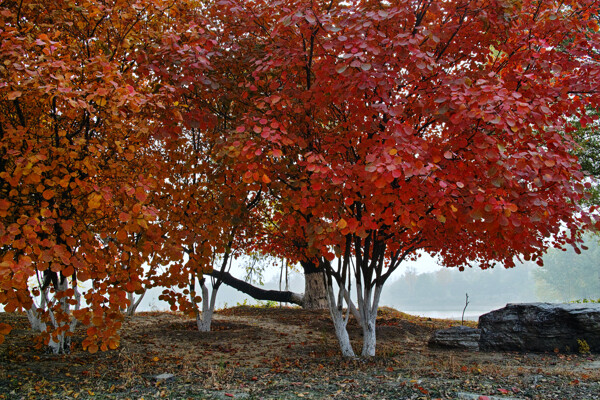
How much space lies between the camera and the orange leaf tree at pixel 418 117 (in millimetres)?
3658

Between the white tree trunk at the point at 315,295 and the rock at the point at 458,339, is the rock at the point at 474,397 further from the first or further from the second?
the white tree trunk at the point at 315,295

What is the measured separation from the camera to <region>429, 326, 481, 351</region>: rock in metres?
7.73

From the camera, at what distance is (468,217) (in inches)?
153

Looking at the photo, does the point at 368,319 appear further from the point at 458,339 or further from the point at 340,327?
the point at 458,339

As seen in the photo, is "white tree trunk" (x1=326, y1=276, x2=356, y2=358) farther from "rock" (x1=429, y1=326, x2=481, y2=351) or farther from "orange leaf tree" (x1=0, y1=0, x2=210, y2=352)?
"rock" (x1=429, y1=326, x2=481, y2=351)

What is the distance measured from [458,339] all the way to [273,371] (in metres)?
4.33

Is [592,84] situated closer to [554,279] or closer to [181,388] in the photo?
[181,388]

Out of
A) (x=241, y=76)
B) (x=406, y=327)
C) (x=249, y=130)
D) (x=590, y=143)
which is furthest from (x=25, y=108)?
(x=590, y=143)

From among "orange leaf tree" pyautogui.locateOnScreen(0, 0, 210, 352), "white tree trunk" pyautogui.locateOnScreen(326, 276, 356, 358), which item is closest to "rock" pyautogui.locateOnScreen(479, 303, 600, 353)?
"white tree trunk" pyautogui.locateOnScreen(326, 276, 356, 358)

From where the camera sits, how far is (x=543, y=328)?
309 inches

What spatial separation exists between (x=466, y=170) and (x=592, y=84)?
183 cm

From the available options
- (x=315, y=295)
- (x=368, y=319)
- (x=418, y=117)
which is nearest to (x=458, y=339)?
(x=368, y=319)

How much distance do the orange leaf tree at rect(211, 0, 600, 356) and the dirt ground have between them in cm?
107

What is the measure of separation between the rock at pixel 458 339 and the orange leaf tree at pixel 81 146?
5.79 metres
